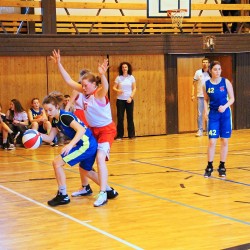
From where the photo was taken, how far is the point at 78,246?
18.1ft

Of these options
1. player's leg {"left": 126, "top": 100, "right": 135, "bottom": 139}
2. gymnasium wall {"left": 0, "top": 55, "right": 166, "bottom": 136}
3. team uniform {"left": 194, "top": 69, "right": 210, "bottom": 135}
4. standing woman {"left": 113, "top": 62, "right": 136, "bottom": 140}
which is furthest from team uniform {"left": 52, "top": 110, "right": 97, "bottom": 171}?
team uniform {"left": 194, "top": 69, "right": 210, "bottom": 135}

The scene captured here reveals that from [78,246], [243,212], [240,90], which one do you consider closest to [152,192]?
[243,212]

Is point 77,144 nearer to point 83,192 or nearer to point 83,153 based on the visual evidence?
point 83,153

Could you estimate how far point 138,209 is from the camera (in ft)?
23.0

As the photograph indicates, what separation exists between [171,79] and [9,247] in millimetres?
10885

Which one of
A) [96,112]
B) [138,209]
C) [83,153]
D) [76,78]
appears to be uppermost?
[76,78]

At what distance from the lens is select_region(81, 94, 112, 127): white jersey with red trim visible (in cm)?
736

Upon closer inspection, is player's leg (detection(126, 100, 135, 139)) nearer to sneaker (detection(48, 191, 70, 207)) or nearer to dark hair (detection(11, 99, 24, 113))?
dark hair (detection(11, 99, 24, 113))

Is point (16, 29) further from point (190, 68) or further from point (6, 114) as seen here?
point (190, 68)

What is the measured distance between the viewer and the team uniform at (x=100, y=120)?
7363 mm

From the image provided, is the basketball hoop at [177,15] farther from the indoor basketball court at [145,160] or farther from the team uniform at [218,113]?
the team uniform at [218,113]

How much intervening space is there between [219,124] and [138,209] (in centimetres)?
260

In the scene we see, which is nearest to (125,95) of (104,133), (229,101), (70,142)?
(229,101)

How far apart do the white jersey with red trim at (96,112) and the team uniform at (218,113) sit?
2.10 m
